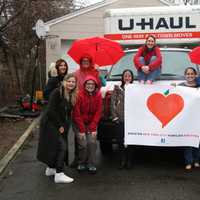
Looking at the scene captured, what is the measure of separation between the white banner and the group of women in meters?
0.15

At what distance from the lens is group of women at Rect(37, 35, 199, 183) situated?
22.9 ft

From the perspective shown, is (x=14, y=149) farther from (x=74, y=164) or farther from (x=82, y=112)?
(x=82, y=112)

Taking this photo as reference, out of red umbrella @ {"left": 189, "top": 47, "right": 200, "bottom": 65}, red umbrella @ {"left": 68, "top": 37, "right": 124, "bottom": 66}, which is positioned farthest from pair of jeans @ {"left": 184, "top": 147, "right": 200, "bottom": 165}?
red umbrella @ {"left": 68, "top": 37, "right": 124, "bottom": 66}

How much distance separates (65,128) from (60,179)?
0.70 m

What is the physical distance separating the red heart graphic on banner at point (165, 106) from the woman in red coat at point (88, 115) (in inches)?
32.2

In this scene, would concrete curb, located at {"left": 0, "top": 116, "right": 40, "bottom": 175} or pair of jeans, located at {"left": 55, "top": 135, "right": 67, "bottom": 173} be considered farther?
concrete curb, located at {"left": 0, "top": 116, "right": 40, "bottom": 175}

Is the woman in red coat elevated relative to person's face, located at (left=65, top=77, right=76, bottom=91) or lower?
lower

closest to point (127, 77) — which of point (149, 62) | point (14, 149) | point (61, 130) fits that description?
point (149, 62)

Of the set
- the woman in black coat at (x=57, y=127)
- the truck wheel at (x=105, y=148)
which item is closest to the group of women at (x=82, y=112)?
the woman in black coat at (x=57, y=127)

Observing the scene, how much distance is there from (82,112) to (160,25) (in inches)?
176

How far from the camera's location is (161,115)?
751 centimetres

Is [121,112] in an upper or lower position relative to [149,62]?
lower

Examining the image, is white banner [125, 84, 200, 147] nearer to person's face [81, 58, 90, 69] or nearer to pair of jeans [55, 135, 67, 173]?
person's face [81, 58, 90, 69]

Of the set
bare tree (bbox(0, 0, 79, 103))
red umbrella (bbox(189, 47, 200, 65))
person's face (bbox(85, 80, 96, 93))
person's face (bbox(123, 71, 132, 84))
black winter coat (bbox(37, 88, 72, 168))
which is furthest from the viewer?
bare tree (bbox(0, 0, 79, 103))
